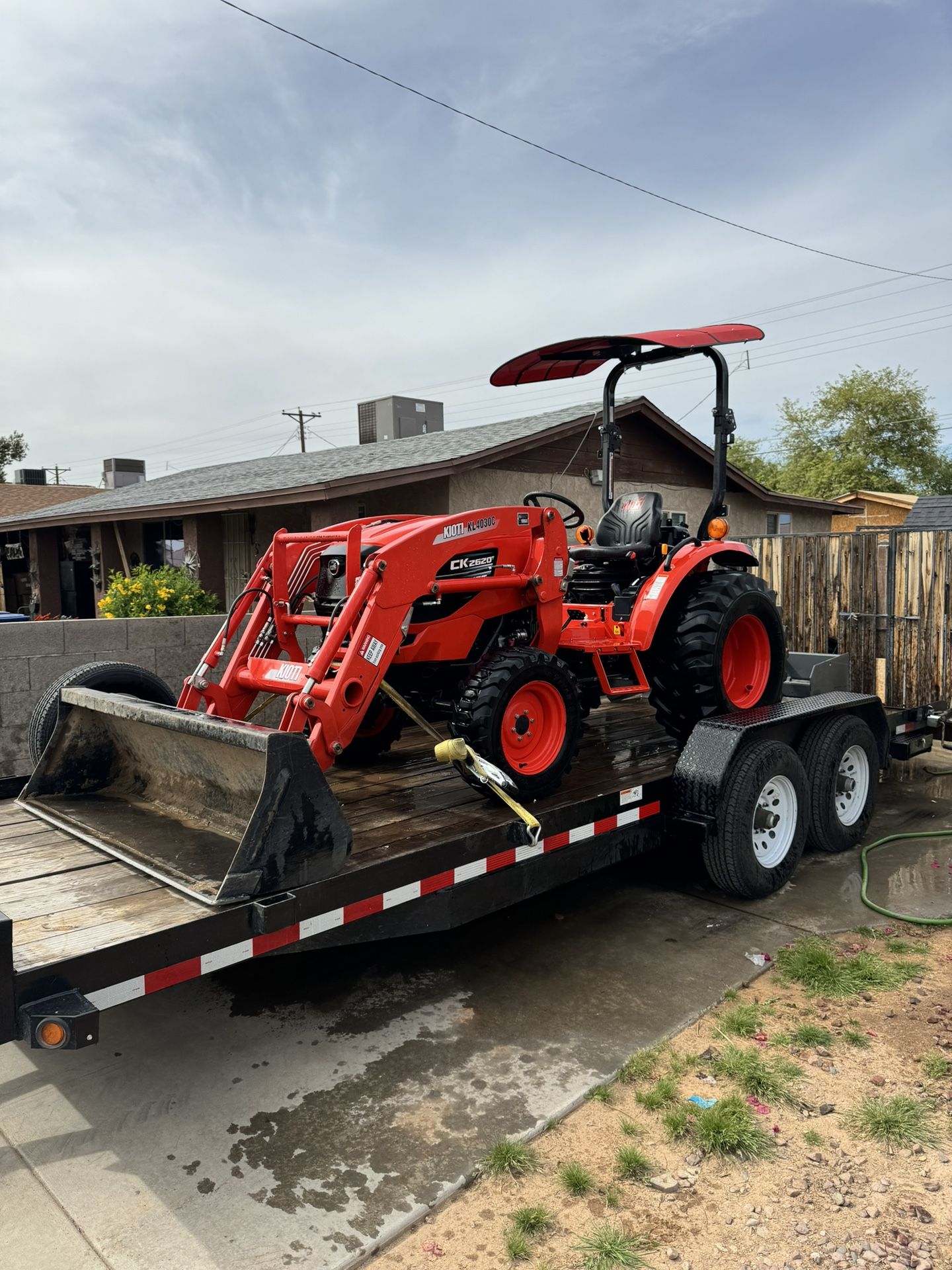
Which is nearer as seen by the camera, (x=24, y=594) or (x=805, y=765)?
(x=805, y=765)

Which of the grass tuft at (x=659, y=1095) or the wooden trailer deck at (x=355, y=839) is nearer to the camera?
the wooden trailer deck at (x=355, y=839)

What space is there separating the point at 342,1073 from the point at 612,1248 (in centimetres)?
127

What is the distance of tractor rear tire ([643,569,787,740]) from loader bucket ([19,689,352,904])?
2.70 metres

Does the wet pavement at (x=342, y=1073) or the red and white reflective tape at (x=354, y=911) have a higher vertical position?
the red and white reflective tape at (x=354, y=911)

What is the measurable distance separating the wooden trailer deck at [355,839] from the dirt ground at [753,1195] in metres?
1.12

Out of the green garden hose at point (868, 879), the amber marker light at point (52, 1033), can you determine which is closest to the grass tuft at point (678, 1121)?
the amber marker light at point (52, 1033)

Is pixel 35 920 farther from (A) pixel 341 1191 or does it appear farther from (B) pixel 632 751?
(B) pixel 632 751

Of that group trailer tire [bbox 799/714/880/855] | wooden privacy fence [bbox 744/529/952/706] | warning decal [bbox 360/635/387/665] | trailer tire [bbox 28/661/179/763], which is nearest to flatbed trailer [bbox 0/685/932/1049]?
trailer tire [bbox 799/714/880/855]

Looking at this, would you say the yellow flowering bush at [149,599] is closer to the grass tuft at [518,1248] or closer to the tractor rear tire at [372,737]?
the tractor rear tire at [372,737]

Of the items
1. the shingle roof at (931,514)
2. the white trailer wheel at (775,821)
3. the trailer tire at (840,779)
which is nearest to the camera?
the white trailer wheel at (775,821)

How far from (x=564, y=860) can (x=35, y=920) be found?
7.19 ft

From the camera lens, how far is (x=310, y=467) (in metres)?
14.3

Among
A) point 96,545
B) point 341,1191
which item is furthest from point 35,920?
point 96,545

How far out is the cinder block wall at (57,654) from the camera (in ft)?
20.3
